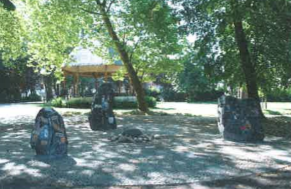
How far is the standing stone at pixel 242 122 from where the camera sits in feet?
31.8

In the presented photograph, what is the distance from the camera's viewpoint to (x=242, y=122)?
9.75 metres

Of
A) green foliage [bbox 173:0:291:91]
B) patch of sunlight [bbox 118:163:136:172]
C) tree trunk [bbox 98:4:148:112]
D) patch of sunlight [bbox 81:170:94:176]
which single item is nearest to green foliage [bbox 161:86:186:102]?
tree trunk [bbox 98:4:148:112]

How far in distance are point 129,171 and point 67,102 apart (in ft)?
75.3

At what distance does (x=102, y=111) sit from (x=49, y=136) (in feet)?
17.7

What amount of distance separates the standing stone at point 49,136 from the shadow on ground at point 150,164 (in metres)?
0.27

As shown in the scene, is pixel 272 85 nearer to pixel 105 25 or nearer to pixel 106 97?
pixel 106 97

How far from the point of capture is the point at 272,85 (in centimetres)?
1634

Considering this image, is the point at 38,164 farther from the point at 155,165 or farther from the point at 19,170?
the point at 155,165

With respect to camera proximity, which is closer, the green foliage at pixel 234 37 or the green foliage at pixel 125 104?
the green foliage at pixel 234 37

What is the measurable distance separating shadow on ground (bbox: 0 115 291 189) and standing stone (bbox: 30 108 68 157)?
0.27 metres

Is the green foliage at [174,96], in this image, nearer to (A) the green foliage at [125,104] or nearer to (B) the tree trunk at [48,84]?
(B) the tree trunk at [48,84]

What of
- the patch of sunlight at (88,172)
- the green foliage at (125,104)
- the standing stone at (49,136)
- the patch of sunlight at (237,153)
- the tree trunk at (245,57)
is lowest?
the patch of sunlight at (88,172)

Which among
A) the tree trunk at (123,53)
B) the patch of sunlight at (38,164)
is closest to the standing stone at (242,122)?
the patch of sunlight at (38,164)

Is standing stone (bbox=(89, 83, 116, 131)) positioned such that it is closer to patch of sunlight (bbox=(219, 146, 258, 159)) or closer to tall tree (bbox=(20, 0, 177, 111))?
patch of sunlight (bbox=(219, 146, 258, 159))
